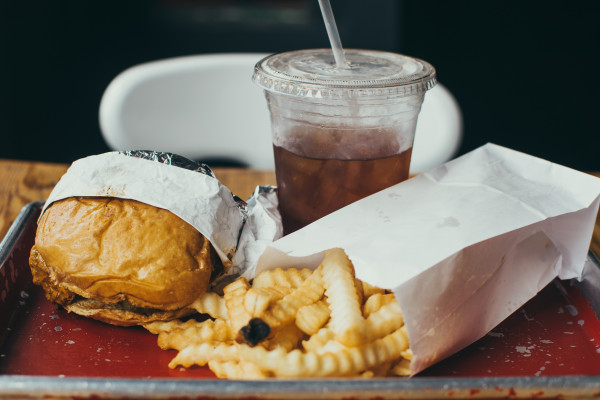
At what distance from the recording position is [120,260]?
0.83 metres

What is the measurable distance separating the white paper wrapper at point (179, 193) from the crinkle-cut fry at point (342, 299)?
7.1 inches

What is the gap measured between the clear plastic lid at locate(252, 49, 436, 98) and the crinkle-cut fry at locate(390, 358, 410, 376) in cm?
43

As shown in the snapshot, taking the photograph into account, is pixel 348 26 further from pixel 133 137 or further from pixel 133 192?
pixel 133 192

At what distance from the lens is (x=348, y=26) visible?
9.45 ft

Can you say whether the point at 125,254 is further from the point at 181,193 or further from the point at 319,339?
the point at 319,339

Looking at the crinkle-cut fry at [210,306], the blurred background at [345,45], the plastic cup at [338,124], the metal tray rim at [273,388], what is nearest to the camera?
the metal tray rim at [273,388]

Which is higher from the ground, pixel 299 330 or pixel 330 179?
pixel 330 179

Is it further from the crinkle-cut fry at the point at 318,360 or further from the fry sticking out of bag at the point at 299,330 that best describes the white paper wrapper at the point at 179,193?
the crinkle-cut fry at the point at 318,360

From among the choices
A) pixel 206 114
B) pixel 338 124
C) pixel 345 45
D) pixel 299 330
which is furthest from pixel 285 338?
pixel 345 45

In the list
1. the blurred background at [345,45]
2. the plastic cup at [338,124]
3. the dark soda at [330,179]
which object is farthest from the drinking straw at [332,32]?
the blurred background at [345,45]

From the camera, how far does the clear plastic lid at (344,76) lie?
3.17ft

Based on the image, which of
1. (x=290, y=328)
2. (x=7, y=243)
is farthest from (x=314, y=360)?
(x=7, y=243)

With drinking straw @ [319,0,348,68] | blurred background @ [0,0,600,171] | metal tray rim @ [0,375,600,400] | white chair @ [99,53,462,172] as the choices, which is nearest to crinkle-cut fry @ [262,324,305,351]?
metal tray rim @ [0,375,600,400]

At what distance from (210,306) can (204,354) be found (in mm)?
96
